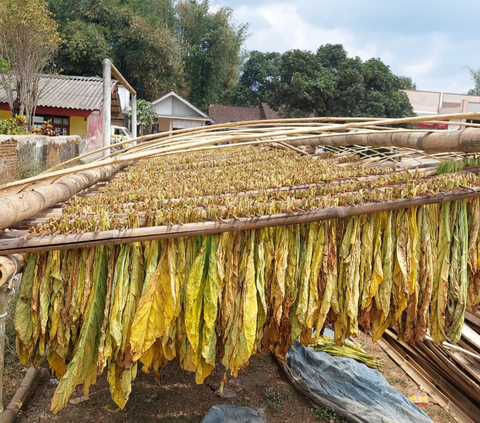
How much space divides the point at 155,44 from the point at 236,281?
30.3m

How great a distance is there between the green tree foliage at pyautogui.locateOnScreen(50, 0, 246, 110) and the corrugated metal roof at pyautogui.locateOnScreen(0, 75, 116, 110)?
7444 millimetres

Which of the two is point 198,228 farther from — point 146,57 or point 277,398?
point 146,57

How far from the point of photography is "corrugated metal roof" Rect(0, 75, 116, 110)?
17.7 meters

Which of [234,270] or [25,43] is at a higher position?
[25,43]

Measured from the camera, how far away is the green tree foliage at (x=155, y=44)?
91.4 feet

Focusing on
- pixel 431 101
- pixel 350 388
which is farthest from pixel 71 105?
pixel 431 101

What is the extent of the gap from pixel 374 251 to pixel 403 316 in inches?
22.8

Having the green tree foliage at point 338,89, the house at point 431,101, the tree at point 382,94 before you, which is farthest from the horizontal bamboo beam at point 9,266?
the house at point 431,101

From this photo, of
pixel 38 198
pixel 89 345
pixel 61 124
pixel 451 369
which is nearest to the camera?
pixel 89 345

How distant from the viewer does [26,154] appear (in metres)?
10.1

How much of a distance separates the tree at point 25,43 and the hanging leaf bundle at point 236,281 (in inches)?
607

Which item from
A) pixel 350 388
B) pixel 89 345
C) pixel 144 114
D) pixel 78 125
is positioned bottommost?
pixel 350 388

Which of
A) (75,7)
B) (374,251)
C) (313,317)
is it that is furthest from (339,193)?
(75,7)

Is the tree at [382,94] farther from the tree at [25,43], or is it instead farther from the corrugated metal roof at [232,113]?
the tree at [25,43]
